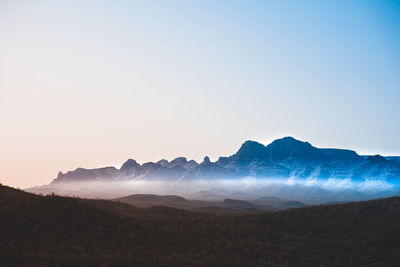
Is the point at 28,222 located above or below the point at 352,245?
above

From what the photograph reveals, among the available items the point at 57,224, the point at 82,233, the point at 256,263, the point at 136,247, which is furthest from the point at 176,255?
the point at 57,224

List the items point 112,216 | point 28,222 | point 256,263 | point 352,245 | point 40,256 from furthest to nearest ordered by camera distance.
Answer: point 112,216 → point 352,245 → point 28,222 → point 256,263 → point 40,256

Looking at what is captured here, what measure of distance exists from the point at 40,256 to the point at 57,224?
29.6 ft

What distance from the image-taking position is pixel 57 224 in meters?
33.8

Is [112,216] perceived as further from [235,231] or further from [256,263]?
[256,263]

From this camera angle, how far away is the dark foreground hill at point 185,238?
27422 mm

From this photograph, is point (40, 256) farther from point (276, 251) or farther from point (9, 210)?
point (276, 251)

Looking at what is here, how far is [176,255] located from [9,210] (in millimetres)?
17148

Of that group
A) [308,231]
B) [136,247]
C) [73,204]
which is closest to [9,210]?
[73,204]

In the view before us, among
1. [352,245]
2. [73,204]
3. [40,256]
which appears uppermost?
[73,204]

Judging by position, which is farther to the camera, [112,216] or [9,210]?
[112,216]

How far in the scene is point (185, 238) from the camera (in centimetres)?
3569

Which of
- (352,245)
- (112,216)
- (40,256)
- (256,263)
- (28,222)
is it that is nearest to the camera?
(40,256)

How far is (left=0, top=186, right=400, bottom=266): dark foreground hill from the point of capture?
27.4m
